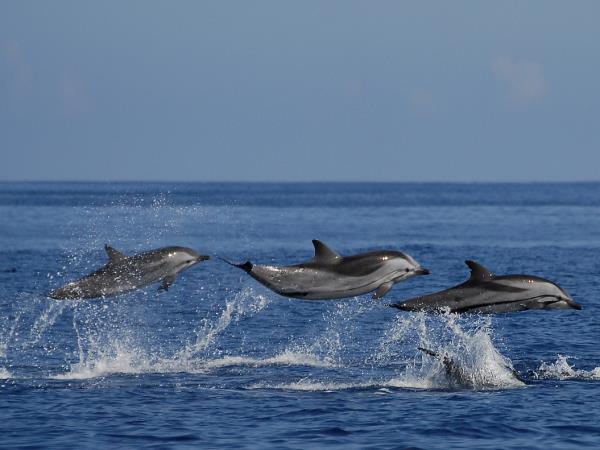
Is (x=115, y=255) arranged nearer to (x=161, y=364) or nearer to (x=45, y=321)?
(x=161, y=364)

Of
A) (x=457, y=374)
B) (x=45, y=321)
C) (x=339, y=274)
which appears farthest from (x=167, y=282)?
(x=45, y=321)

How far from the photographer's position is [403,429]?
20.3 meters

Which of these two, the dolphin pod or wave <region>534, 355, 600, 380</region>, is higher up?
the dolphin pod

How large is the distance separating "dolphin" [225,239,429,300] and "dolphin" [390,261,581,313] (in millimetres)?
593

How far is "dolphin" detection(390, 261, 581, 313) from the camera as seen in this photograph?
20.6m

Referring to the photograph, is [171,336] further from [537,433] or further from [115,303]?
[537,433]

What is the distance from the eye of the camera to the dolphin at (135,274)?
2053 centimetres

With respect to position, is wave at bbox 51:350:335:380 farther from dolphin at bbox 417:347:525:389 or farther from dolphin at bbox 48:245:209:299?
dolphin at bbox 48:245:209:299

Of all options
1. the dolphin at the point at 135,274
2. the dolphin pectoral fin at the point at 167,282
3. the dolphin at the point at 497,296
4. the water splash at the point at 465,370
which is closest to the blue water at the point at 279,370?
the water splash at the point at 465,370

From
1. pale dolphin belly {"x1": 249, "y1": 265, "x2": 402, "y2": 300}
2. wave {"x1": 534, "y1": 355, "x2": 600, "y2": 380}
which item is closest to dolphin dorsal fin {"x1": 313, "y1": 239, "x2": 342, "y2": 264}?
pale dolphin belly {"x1": 249, "y1": 265, "x2": 402, "y2": 300}

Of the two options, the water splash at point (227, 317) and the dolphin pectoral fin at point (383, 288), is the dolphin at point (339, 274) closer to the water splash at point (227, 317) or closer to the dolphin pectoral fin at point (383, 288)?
the dolphin pectoral fin at point (383, 288)

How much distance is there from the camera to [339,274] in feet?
66.8

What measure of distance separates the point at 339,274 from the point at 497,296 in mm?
2595

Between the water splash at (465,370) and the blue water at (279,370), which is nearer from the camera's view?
the blue water at (279,370)
